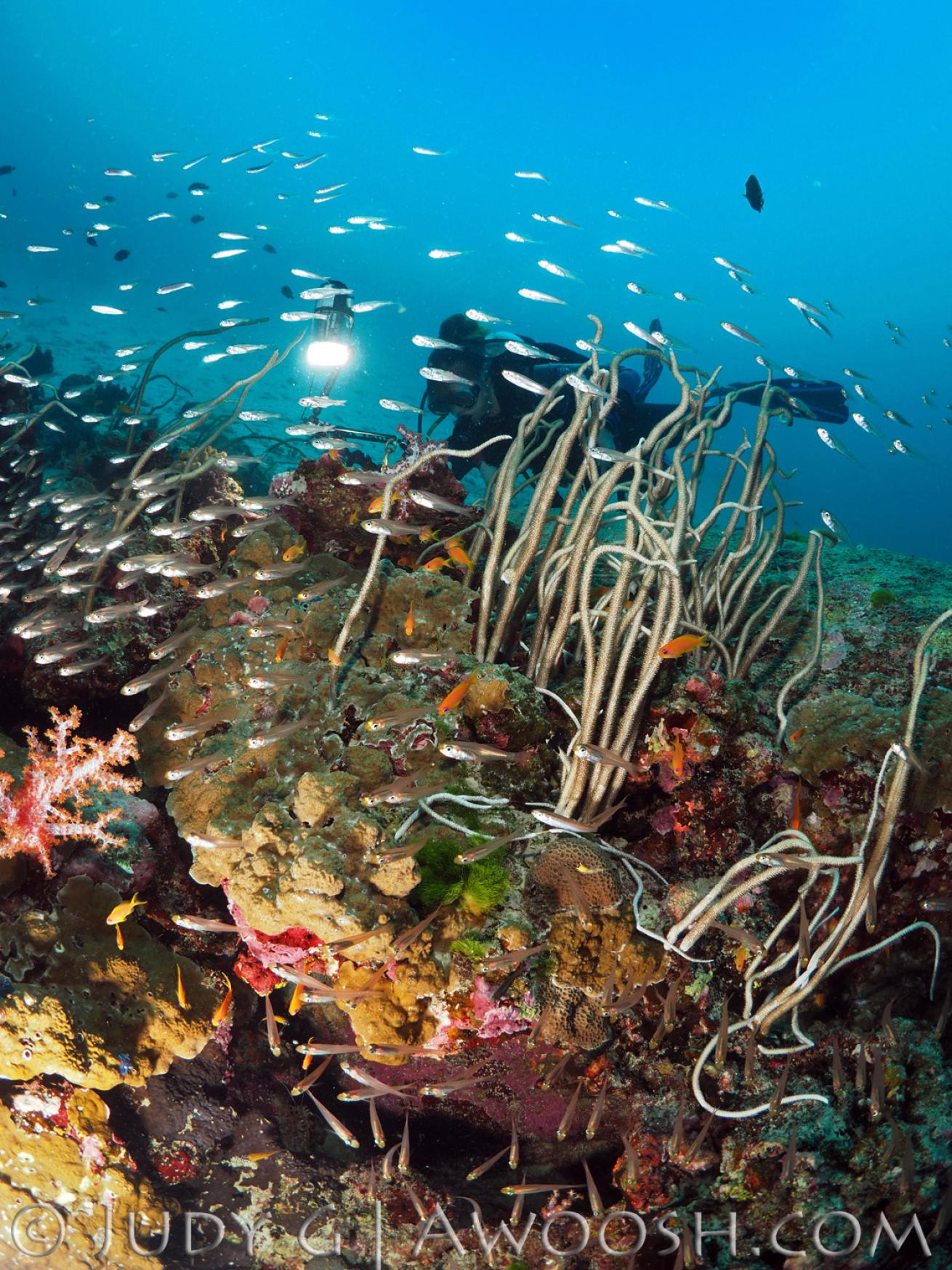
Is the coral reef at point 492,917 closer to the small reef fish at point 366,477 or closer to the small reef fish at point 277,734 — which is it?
the small reef fish at point 277,734

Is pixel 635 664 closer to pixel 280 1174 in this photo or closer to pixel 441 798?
pixel 441 798

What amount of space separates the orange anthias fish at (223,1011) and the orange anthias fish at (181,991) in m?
0.20

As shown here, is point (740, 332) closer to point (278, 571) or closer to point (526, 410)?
point (526, 410)

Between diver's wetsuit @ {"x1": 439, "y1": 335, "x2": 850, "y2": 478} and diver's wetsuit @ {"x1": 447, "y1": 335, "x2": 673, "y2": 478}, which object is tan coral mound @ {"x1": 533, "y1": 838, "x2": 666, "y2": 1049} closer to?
diver's wetsuit @ {"x1": 439, "y1": 335, "x2": 850, "y2": 478}

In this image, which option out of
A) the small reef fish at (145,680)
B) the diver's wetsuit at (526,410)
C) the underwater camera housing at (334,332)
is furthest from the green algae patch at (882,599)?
the underwater camera housing at (334,332)

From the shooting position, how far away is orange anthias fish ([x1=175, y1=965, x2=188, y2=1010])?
12.0 feet

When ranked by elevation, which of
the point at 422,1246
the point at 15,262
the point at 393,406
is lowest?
the point at 422,1246

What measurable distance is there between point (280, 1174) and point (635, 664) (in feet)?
13.4

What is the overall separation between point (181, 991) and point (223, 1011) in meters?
0.42

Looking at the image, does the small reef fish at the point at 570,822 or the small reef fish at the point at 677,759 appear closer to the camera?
the small reef fish at the point at 570,822

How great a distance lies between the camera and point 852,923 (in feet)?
10.5

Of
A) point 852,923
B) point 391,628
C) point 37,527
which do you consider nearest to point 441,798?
point 391,628

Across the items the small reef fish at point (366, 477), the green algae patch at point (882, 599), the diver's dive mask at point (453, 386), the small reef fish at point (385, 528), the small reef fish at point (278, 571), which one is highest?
the diver's dive mask at point (453, 386)

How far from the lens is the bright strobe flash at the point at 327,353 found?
8.35 metres
